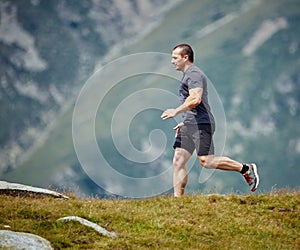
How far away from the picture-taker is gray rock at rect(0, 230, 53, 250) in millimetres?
8578

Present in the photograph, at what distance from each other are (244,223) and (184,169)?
2.40 metres

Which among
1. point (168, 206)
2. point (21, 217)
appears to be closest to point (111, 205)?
point (168, 206)

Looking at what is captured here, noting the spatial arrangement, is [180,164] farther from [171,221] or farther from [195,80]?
[171,221]

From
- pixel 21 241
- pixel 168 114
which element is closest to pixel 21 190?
pixel 168 114

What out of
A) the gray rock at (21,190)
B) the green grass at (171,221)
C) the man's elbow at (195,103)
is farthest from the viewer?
the gray rock at (21,190)

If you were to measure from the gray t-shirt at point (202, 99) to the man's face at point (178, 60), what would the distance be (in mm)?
327

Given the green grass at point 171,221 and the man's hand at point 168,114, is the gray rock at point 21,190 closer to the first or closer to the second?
the green grass at point 171,221

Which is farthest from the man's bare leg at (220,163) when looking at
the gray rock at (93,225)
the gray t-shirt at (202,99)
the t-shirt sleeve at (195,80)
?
the gray rock at (93,225)

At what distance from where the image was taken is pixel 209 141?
13.8 m

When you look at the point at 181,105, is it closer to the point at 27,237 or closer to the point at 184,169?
the point at 184,169

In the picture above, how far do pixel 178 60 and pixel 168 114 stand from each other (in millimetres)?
2055

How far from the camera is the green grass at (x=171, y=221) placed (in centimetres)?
1005

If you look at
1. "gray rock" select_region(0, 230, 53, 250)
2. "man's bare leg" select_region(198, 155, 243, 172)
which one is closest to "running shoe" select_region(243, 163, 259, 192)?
"man's bare leg" select_region(198, 155, 243, 172)

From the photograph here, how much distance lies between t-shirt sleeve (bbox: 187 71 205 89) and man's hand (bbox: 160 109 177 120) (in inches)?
42.4
